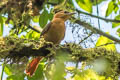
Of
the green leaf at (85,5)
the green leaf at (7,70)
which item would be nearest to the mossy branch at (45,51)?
the green leaf at (7,70)

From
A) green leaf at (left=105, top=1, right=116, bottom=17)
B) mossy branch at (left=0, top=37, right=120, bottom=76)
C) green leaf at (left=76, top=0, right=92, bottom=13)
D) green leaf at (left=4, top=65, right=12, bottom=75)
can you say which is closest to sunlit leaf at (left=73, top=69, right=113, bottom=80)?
mossy branch at (left=0, top=37, right=120, bottom=76)

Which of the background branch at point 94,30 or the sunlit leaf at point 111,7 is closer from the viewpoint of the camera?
the sunlit leaf at point 111,7

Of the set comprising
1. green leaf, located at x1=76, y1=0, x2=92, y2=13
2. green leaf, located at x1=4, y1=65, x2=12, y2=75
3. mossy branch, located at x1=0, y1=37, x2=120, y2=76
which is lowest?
green leaf, located at x1=4, y1=65, x2=12, y2=75

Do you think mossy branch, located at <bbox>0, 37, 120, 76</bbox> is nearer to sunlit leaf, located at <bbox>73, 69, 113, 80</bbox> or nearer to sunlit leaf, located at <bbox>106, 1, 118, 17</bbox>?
sunlit leaf, located at <bbox>73, 69, 113, 80</bbox>

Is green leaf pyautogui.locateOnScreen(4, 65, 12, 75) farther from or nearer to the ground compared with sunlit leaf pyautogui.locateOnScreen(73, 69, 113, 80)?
nearer to the ground

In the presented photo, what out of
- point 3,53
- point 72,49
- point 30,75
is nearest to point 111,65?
point 72,49

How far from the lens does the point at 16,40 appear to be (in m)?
2.18

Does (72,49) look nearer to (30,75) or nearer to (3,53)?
(30,75)

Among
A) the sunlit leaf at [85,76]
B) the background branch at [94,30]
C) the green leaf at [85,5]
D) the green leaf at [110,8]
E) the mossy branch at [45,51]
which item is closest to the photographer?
the sunlit leaf at [85,76]

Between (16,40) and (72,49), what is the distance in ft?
1.62

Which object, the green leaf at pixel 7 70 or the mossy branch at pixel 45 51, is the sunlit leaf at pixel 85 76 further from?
the green leaf at pixel 7 70

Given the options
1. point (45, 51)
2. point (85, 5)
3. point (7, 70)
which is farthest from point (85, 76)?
point (85, 5)

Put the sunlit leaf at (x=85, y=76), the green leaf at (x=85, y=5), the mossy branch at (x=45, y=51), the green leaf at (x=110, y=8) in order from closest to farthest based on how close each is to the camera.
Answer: the sunlit leaf at (x=85, y=76) < the mossy branch at (x=45, y=51) < the green leaf at (x=85, y=5) < the green leaf at (x=110, y=8)

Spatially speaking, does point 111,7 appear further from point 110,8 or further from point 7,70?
point 7,70
